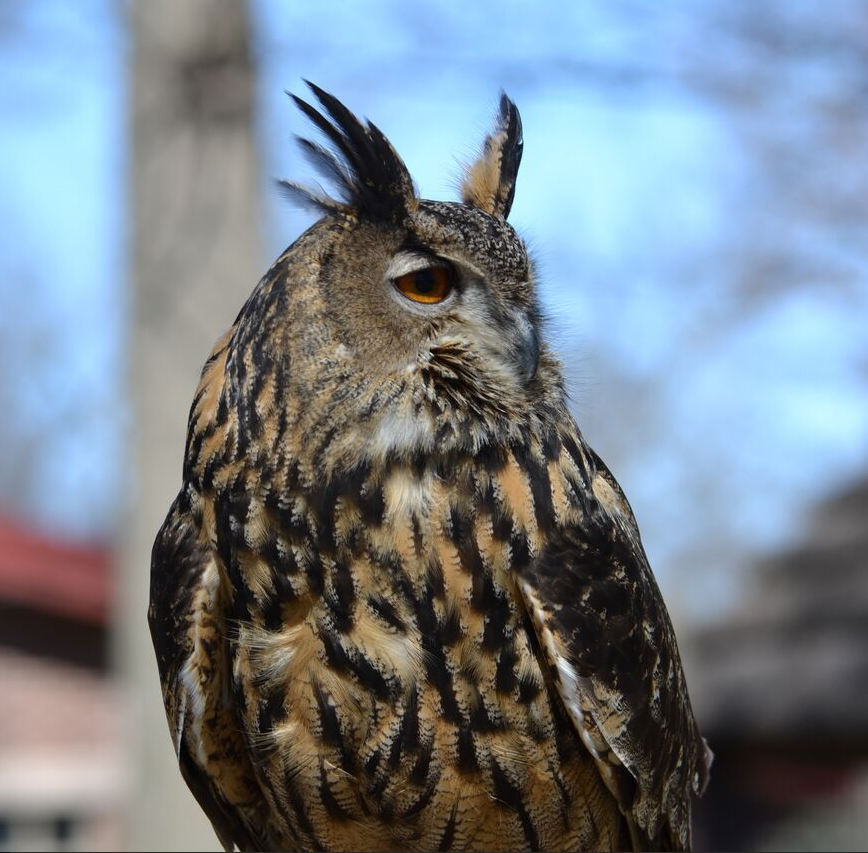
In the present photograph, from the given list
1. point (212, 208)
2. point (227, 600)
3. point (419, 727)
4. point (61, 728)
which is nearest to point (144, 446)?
point (212, 208)

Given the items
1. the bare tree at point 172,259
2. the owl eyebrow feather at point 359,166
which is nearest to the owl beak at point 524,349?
the owl eyebrow feather at point 359,166

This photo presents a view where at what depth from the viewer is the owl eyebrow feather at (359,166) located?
5.98ft

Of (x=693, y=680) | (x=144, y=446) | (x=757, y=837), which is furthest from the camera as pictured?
(x=693, y=680)

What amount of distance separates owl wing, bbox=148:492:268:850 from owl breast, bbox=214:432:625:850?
5 cm

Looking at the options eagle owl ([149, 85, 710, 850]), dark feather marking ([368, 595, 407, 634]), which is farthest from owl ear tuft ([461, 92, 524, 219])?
dark feather marking ([368, 595, 407, 634])

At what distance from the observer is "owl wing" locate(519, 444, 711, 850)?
183cm

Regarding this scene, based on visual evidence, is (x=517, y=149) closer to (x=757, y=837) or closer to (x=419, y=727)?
(x=419, y=727)

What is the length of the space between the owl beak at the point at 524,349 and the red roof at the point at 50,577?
6.87 meters

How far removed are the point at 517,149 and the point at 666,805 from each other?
1242mm

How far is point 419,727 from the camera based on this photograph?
71.1 inches

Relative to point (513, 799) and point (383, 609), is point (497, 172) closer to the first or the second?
point (383, 609)

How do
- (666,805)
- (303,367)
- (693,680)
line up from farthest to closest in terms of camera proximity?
(693,680), (666,805), (303,367)

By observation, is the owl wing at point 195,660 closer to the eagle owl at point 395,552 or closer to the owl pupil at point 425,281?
the eagle owl at point 395,552

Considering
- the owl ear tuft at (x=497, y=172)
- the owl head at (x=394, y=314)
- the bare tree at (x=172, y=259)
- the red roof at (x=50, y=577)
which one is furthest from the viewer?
the red roof at (x=50, y=577)
